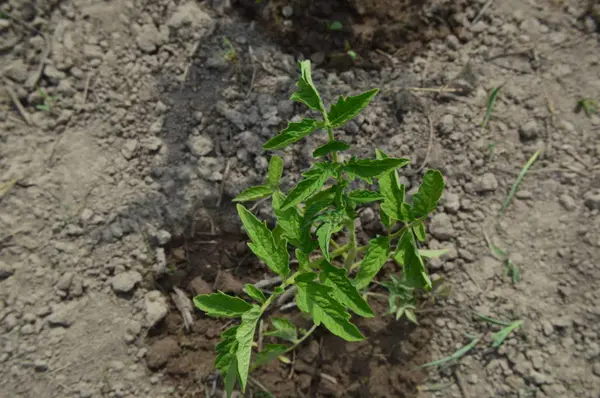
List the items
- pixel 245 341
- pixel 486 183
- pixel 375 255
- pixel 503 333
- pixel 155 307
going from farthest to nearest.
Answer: pixel 486 183
pixel 155 307
pixel 503 333
pixel 375 255
pixel 245 341

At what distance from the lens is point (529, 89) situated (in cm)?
269

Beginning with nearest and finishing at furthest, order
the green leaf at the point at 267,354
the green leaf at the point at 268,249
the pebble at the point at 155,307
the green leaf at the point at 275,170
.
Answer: the green leaf at the point at 268,249, the green leaf at the point at 275,170, the green leaf at the point at 267,354, the pebble at the point at 155,307

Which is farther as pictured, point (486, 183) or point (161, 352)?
point (486, 183)

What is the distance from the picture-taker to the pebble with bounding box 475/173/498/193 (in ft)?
8.27

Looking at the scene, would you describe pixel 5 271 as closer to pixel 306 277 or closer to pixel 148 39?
pixel 148 39

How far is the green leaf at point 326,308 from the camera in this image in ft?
5.38

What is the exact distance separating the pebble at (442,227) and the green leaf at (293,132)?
3.71ft

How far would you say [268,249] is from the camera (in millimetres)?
1773

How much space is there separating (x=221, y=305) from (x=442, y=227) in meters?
1.29

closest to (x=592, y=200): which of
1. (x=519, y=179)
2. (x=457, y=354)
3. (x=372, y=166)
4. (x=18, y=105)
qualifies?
(x=519, y=179)

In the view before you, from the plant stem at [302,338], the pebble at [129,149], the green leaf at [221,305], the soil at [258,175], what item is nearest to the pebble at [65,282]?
the soil at [258,175]

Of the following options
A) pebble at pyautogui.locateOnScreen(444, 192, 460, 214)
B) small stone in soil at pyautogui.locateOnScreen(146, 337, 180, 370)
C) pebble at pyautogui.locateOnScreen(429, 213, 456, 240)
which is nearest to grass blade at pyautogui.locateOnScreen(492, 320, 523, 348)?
pebble at pyautogui.locateOnScreen(429, 213, 456, 240)

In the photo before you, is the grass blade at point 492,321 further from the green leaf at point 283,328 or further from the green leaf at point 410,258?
the green leaf at point 283,328

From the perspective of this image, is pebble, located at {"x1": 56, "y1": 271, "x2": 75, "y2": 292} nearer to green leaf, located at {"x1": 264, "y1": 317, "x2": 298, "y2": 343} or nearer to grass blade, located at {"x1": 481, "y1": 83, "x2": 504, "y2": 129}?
green leaf, located at {"x1": 264, "y1": 317, "x2": 298, "y2": 343}
